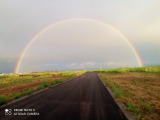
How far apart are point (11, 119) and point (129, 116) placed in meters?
5.61

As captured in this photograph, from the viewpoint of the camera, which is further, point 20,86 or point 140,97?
point 20,86

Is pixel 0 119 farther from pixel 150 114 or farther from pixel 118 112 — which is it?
pixel 150 114

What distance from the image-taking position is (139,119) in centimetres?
343

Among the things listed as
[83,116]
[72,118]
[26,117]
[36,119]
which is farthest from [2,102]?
[83,116]

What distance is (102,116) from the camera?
3.64 meters

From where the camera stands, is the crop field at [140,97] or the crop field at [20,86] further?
the crop field at [20,86]

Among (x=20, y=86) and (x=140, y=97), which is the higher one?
(x=140, y=97)

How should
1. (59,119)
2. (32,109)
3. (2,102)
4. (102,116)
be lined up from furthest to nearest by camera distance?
(2,102)
(32,109)
(102,116)
(59,119)

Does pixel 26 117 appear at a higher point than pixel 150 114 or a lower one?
Result: higher

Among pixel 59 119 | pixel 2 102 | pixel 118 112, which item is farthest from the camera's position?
pixel 2 102

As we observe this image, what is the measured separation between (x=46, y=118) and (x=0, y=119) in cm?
226

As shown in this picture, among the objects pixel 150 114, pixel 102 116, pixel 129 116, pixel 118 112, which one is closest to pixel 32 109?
pixel 102 116

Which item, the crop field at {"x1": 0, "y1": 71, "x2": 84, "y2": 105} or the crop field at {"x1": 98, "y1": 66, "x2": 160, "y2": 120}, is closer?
the crop field at {"x1": 98, "y1": 66, "x2": 160, "y2": 120}

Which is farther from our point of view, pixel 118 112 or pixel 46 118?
pixel 118 112
